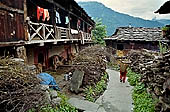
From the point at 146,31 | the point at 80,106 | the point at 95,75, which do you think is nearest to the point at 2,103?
the point at 80,106

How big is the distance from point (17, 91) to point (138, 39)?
2124 centimetres

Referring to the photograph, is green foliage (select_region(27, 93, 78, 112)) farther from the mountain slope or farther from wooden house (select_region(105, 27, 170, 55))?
the mountain slope

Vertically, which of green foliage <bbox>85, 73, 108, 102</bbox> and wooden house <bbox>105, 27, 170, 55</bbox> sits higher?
wooden house <bbox>105, 27, 170, 55</bbox>

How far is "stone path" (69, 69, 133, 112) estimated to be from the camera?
20.2 ft

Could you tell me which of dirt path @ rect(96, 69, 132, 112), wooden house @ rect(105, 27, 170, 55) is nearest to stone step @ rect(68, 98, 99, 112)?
dirt path @ rect(96, 69, 132, 112)

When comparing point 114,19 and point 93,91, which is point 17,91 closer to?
point 93,91

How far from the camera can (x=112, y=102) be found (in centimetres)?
743

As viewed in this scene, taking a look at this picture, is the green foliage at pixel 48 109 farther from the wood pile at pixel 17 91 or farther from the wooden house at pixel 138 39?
the wooden house at pixel 138 39

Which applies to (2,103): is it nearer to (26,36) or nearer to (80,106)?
(80,106)

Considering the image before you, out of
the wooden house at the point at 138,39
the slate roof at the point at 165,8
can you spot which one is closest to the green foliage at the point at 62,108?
the slate roof at the point at 165,8

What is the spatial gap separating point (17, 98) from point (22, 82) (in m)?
0.45

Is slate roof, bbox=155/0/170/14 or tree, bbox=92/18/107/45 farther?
tree, bbox=92/18/107/45

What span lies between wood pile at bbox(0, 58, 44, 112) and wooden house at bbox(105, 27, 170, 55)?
2056 cm

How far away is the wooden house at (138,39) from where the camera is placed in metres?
22.2
